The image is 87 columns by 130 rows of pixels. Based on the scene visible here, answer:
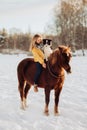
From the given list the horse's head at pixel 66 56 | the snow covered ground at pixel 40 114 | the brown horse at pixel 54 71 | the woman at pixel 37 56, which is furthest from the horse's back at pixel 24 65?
the horse's head at pixel 66 56

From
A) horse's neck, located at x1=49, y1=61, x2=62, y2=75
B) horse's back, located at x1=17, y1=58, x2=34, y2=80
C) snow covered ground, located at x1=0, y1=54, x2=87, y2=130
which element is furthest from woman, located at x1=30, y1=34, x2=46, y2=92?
snow covered ground, located at x1=0, y1=54, x2=87, y2=130

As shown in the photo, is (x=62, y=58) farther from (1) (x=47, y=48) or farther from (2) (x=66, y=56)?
(1) (x=47, y=48)

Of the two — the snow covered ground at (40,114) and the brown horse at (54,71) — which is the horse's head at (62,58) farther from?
the snow covered ground at (40,114)

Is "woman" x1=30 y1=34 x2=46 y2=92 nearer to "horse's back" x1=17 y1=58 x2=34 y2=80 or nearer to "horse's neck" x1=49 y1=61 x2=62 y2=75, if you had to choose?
"horse's neck" x1=49 y1=61 x2=62 y2=75

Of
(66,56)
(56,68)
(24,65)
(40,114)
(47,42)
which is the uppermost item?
(47,42)

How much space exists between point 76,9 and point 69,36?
19.0ft

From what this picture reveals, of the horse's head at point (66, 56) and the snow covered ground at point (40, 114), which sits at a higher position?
the horse's head at point (66, 56)

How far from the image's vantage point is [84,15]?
154ft

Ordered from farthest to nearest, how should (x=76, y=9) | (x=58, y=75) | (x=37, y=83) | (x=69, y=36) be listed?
(x=69, y=36)
(x=76, y=9)
(x=37, y=83)
(x=58, y=75)

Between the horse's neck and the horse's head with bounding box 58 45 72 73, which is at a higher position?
the horse's head with bounding box 58 45 72 73

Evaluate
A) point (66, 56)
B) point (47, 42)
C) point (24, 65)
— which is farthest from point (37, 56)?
point (66, 56)

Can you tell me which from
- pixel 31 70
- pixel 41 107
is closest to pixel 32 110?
pixel 41 107

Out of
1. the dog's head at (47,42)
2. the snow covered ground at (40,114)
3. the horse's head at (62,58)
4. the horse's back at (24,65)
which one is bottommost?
the snow covered ground at (40,114)

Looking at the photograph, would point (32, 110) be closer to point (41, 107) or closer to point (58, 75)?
point (41, 107)
